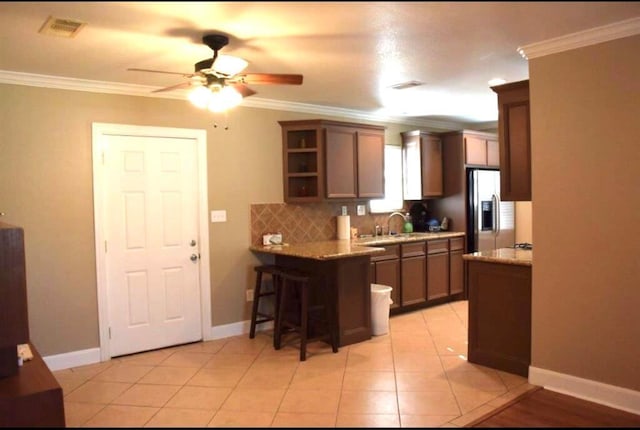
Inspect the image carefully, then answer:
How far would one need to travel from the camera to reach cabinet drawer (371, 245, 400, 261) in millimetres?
5355

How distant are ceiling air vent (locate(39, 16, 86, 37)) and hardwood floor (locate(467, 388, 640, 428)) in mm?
3189

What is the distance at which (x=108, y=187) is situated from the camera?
4.23 meters

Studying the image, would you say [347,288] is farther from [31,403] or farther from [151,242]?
[31,403]

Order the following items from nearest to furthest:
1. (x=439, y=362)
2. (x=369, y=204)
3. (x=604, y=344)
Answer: (x=604, y=344) → (x=439, y=362) → (x=369, y=204)

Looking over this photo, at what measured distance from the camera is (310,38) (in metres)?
3.08

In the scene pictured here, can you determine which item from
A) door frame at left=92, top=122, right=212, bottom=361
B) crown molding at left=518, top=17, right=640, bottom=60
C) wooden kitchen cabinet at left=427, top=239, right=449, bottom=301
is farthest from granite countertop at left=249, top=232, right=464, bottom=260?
crown molding at left=518, top=17, right=640, bottom=60

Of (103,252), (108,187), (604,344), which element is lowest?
(604,344)

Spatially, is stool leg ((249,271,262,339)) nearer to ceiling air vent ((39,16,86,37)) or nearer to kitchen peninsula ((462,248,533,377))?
kitchen peninsula ((462,248,533,377))

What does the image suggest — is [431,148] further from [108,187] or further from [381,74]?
[108,187]

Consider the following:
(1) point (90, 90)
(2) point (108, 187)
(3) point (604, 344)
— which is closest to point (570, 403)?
(3) point (604, 344)

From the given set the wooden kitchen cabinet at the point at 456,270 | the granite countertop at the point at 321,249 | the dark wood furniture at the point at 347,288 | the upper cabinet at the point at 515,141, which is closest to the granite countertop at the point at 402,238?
the wooden kitchen cabinet at the point at 456,270

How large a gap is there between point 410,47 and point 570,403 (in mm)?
2500

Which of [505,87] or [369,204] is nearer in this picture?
[505,87]

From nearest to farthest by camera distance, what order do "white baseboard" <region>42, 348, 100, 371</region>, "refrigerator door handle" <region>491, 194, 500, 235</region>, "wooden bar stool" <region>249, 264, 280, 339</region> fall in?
1. "white baseboard" <region>42, 348, 100, 371</region>
2. "wooden bar stool" <region>249, 264, 280, 339</region>
3. "refrigerator door handle" <region>491, 194, 500, 235</region>
